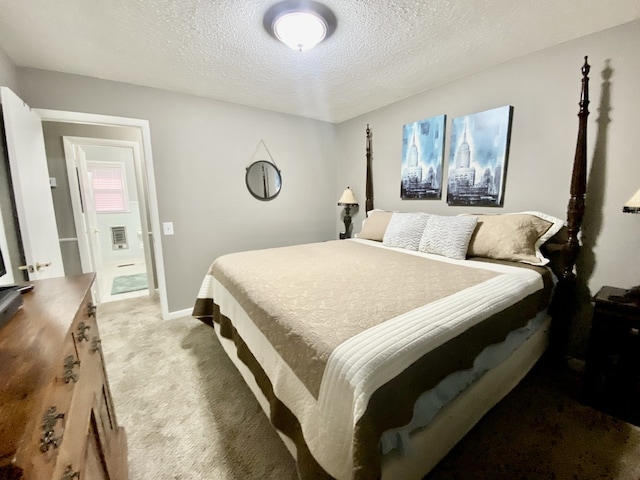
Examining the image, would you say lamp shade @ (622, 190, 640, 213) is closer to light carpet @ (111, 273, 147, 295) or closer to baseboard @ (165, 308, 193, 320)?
baseboard @ (165, 308, 193, 320)

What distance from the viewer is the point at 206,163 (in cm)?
293

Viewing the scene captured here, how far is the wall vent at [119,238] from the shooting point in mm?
5467

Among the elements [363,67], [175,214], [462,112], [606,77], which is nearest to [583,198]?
[606,77]

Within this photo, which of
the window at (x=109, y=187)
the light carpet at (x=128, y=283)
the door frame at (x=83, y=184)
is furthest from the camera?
the window at (x=109, y=187)

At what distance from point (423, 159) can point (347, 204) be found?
44.8 inches

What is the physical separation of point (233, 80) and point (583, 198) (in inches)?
114

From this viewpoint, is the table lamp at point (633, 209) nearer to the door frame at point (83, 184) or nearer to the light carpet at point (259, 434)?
the light carpet at point (259, 434)

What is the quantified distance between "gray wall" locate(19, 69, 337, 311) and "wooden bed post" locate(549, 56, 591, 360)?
8.80ft

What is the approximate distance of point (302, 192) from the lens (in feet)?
12.1

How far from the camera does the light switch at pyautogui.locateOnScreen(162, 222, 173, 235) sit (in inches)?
109

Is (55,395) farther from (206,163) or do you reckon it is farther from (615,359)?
(206,163)

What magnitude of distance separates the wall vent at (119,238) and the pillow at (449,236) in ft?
19.2

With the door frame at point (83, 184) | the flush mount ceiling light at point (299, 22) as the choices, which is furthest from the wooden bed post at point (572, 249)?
the door frame at point (83, 184)

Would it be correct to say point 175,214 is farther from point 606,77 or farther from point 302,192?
point 606,77
